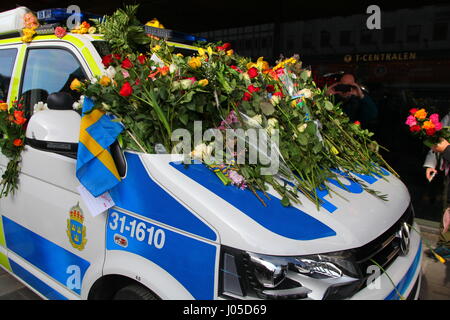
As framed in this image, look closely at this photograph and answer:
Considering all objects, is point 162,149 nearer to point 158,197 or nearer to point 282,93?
point 158,197

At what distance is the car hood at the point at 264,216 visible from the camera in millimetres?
1574

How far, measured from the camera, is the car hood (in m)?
1.57

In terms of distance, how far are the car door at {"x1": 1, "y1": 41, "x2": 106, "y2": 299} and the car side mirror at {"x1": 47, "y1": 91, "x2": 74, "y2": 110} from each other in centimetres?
16

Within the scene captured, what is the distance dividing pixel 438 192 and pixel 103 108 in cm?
575

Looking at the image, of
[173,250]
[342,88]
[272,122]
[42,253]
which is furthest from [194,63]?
[342,88]

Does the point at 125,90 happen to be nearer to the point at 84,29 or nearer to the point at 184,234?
the point at 184,234

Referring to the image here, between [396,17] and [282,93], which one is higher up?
[396,17]

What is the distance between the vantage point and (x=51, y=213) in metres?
2.29

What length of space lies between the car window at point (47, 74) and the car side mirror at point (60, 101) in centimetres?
10

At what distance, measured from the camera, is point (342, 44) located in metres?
5.95

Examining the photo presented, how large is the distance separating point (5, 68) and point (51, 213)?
1488mm

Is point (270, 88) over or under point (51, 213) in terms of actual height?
over

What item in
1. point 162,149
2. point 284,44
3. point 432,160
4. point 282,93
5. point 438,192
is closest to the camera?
point 162,149
